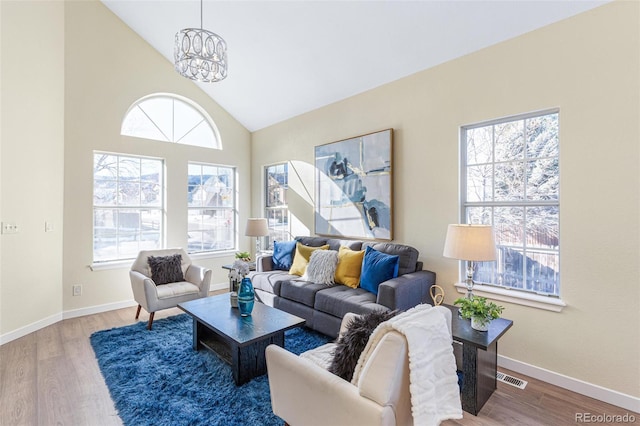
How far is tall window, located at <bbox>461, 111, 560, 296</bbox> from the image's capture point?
2561 millimetres

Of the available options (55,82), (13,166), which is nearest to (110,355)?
(13,166)

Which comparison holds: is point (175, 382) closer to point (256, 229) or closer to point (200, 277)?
point (200, 277)

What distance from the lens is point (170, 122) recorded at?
4.85m

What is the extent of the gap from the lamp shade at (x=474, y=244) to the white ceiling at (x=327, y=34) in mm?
1725

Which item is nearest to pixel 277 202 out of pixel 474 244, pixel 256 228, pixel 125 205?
pixel 256 228

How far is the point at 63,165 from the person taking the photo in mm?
3836

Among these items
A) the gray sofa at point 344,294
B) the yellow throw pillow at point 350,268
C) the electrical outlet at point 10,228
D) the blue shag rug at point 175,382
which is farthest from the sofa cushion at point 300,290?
the electrical outlet at point 10,228

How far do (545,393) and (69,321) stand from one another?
16.1ft

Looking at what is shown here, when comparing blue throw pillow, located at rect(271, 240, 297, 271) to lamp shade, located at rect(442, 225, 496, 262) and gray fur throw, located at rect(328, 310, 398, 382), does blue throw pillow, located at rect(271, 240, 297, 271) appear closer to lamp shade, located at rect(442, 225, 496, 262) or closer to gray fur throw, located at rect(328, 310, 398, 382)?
lamp shade, located at rect(442, 225, 496, 262)

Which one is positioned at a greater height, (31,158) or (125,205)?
(31,158)

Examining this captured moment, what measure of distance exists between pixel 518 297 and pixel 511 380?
650mm

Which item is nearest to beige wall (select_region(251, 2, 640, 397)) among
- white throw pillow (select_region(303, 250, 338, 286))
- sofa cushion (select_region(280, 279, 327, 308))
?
white throw pillow (select_region(303, 250, 338, 286))

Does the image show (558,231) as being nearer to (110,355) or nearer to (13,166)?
(110,355)
